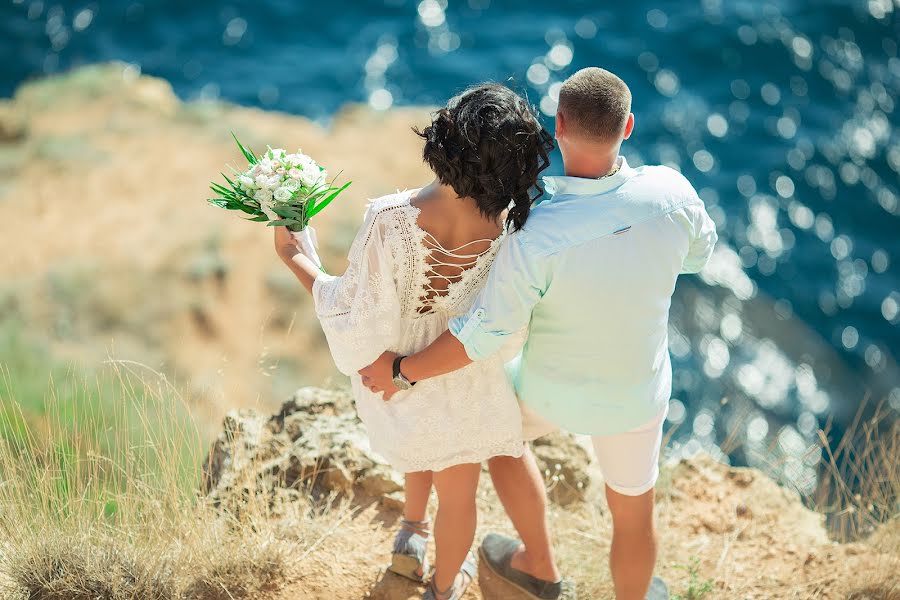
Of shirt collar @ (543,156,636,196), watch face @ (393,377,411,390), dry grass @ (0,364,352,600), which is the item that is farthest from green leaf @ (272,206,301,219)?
shirt collar @ (543,156,636,196)

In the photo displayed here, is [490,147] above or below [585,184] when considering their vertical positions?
above

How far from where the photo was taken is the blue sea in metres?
8.41

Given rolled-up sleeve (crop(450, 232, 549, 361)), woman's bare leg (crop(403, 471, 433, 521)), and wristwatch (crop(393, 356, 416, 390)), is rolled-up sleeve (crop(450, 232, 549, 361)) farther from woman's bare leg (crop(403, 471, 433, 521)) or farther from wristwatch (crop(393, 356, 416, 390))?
woman's bare leg (crop(403, 471, 433, 521))

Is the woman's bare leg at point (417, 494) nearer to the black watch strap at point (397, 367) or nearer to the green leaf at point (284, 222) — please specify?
the black watch strap at point (397, 367)

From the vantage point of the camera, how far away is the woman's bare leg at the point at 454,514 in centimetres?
307

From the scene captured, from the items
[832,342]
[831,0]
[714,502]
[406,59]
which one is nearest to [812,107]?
[831,0]

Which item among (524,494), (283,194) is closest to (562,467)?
(524,494)

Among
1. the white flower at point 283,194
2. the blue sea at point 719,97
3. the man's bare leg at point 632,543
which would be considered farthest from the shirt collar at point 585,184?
the blue sea at point 719,97

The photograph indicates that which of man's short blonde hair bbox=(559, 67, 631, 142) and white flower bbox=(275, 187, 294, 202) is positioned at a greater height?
man's short blonde hair bbox=(559, 67, 631, 142)

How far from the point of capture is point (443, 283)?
2.80 meters

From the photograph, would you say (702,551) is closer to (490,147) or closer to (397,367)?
(397,367)

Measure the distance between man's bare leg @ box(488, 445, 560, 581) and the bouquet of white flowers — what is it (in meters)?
1.11

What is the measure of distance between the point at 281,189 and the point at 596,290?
3.53ft

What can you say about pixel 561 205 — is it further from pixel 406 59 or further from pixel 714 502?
pixel 406 59
